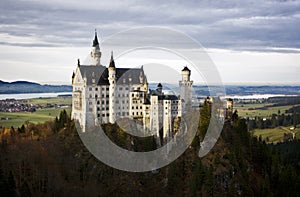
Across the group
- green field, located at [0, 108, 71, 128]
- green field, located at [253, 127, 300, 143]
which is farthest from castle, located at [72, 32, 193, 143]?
green field, located at [253, 127, 300, 143]

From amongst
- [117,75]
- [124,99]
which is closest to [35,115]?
[117,75]

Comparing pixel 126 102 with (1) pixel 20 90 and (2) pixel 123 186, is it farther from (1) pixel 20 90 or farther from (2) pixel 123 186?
(1) pixel 20 90

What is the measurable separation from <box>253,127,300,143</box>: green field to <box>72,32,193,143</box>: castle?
216 ft

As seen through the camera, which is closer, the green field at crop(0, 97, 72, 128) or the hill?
the hill

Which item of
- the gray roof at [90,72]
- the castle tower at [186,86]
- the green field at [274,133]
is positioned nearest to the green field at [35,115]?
the gray roof at [90,72]

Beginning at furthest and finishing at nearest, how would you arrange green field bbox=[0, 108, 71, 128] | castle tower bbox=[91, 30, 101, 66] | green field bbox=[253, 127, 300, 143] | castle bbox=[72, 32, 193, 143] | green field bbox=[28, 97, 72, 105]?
1. green field bbox=[28, 97, 72, 105]
2. green field bbox=[253, 127, 300, 143]
3. green field bbox=[0, 108, 71, 128]
4. castle tower bbox=[91, 30, 101, 66]
5. castle bbox=[72, 32, 193, 143]

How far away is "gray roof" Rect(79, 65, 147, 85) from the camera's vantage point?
69.2m

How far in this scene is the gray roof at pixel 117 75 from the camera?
69.2 metres

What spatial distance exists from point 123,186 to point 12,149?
19.0 m

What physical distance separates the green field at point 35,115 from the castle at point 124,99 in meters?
21.0

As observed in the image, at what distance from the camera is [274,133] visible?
13675cm

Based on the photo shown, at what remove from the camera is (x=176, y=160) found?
215 ft

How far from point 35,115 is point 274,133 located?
239 feet

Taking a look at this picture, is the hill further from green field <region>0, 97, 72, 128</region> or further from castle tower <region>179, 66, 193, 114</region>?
green field <region>0, 97, 72, 128</region>
